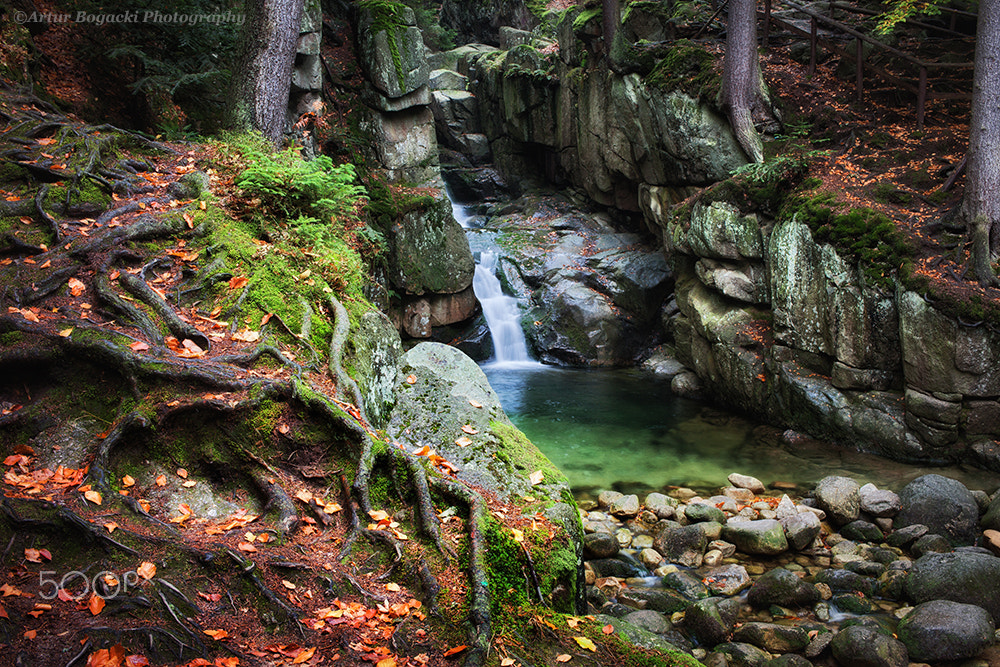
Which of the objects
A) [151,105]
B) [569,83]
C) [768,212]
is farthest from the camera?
[569,83]

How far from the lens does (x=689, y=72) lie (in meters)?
14.4

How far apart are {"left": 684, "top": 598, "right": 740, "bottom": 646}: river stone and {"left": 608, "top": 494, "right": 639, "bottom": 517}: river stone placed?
8.10 feet

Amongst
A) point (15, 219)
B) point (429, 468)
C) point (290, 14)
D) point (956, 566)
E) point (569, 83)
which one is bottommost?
point (956, 566)

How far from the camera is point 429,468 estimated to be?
4.41m

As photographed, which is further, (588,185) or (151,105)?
(588,185)

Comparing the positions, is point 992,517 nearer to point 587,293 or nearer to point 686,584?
point 686,584

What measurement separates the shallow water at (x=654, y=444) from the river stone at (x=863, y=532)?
4.88 ft

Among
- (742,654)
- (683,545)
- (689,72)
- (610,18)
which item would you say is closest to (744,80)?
(689,72)

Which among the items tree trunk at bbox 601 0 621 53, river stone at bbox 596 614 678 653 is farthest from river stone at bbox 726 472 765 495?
tree trunk at bbox 601 0 621 53

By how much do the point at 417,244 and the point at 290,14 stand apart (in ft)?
21.6

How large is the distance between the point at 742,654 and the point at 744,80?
11.7m

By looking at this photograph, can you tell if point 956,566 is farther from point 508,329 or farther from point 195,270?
point 508,329

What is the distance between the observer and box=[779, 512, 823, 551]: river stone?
7527mm

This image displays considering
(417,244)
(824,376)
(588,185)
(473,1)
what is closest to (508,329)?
(417,244)
